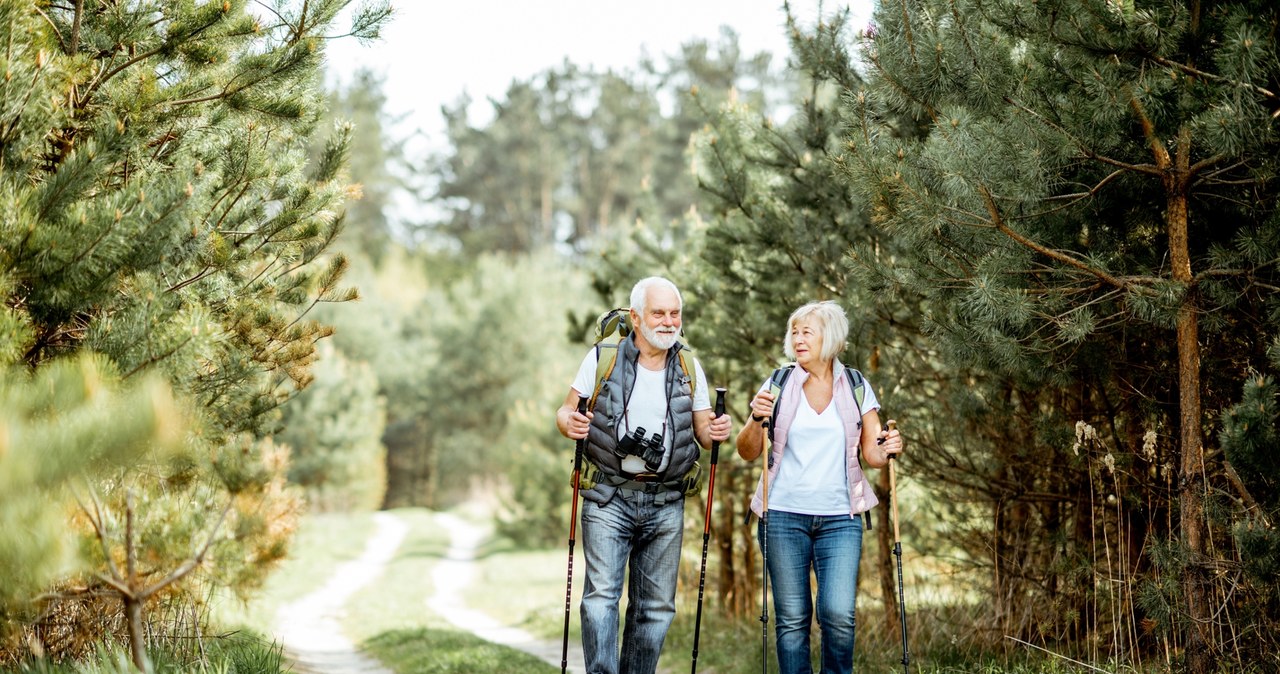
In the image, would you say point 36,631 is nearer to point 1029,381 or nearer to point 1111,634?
point 1029,381

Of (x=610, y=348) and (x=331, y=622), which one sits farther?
(x=331, y=622)

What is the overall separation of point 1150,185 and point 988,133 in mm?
855

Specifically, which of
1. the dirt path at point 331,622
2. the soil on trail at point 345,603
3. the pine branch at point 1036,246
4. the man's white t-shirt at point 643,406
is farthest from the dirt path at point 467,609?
the pine branch at point 1036,246

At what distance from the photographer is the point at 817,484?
15.1ft

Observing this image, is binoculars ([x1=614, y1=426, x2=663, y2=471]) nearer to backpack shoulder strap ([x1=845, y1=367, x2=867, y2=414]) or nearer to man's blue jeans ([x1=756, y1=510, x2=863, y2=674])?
man's blue jeans ([x1=756, y1=510, x2=863, y2=674])

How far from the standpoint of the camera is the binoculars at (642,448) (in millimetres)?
4699

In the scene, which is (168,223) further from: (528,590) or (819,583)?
(528,590)

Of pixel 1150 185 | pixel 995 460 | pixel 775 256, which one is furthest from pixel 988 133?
pixel 775 256

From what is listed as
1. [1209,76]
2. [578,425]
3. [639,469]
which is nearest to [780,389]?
[639,469]

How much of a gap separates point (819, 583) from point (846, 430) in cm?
71

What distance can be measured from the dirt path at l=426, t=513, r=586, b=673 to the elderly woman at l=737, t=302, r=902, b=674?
168 inches

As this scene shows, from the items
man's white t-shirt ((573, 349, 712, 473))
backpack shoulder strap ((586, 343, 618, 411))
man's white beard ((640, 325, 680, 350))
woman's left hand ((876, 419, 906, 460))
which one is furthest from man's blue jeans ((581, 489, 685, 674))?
woman's left hand ((876, 419, 906, 460))

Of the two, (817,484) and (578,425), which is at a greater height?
(578,425)

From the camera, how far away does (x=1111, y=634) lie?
558 centimetres
